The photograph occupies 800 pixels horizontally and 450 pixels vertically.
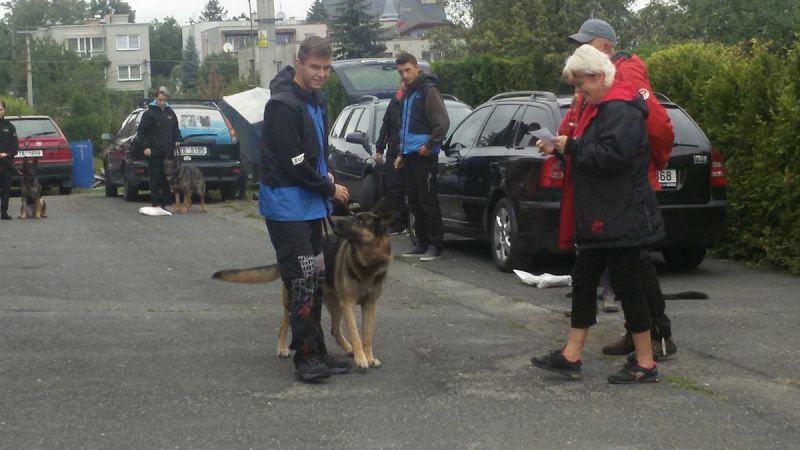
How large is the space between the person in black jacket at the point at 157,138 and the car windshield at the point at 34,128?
22.3ft

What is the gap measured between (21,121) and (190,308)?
58.2ft

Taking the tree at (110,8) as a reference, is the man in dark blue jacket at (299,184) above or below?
below

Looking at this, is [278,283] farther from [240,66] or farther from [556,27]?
[240,66]

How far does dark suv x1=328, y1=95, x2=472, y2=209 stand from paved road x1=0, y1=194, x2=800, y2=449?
3.74m

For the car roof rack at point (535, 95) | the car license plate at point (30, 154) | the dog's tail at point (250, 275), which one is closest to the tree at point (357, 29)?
the car license plate at point (30, 154)

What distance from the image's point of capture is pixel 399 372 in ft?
23.9

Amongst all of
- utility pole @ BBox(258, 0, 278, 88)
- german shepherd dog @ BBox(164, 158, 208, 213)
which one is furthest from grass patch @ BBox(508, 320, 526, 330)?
utility pole @ BBox(258, 0, 278, 88)

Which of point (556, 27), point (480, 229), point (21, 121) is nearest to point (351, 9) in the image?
point (556, 27)

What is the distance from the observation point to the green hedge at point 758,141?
1144cm

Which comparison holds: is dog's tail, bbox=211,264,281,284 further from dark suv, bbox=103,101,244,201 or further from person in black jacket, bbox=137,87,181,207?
dark suv, bbox=103,101,244,201

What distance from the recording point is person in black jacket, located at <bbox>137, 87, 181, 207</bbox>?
65.2 ft

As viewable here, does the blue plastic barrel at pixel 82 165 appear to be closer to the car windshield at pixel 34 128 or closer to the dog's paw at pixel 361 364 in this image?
the car windshield at pixel 34 128

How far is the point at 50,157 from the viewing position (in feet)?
85.1

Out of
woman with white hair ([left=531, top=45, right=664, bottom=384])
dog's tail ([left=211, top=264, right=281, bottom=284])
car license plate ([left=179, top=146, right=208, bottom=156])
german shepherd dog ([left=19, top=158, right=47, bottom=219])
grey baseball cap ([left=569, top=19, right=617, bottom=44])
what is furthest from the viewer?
car license plate ([left=179, top=146, right=208, bottom=156])
